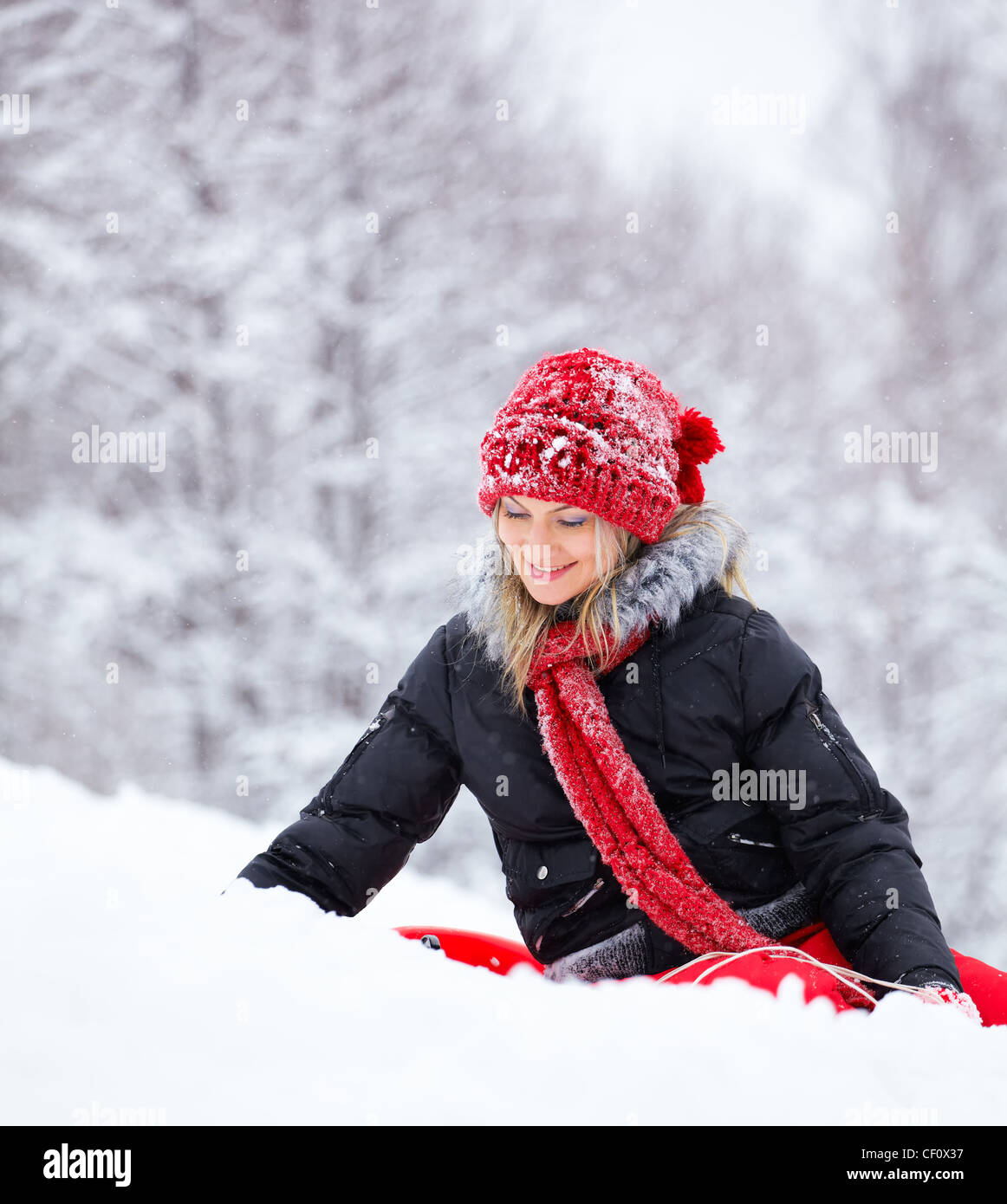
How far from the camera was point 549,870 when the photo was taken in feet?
6.78

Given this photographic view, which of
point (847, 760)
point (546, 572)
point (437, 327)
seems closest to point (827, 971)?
point (847, 760)

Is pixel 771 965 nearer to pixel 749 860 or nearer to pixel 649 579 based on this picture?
pixel 749 860

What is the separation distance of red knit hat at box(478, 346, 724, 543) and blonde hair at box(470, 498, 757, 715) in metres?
0.05

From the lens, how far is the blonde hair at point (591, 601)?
6.77 ft

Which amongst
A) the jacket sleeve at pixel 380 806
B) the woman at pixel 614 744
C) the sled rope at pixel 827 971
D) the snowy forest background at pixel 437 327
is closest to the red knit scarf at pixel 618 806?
the woman at pixel 614 744

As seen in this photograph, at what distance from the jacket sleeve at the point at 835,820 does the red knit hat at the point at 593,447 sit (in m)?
0.36

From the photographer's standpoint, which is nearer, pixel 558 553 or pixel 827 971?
pixel 827 971

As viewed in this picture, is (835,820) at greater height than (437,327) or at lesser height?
lesser

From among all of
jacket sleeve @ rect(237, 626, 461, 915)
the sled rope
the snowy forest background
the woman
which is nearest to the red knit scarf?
the woman

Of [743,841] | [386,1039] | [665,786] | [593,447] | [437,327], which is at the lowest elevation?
[386,1039]

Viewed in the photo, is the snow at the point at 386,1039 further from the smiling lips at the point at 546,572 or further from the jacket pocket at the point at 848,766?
the smiling lips at the point at 546,572

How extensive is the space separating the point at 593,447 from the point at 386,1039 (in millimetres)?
1218

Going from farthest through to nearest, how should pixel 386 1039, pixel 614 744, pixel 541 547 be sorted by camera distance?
1. pixel 541 547
2. pixel 614 744
3. pixel 386 1039
